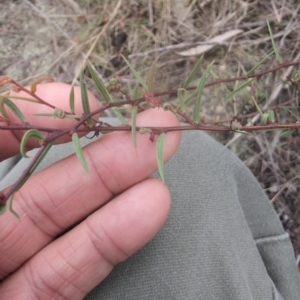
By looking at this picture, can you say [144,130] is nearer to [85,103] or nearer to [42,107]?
[85,103]

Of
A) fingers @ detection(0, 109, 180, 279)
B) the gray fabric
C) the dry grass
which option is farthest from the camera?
the dry grass

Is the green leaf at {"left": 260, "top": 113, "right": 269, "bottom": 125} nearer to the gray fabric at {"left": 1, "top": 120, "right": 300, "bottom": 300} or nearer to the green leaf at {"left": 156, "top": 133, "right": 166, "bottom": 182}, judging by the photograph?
the green leaf at {"left": 156, "top": 133, "right": 166, "bottom": 182}

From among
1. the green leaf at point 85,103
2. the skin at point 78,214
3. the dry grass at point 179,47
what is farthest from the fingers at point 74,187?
the dry grass at point 179,47

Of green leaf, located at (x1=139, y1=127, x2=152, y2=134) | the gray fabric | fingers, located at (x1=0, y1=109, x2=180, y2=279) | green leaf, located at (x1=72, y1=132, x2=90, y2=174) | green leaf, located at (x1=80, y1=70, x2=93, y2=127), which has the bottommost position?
the gray fabric

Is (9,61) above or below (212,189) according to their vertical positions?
above

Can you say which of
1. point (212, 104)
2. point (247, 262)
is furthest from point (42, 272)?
point (212, 104)

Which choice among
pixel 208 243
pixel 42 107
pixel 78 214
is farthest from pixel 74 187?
pixel 208 243

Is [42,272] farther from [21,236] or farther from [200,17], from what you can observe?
[200,17]

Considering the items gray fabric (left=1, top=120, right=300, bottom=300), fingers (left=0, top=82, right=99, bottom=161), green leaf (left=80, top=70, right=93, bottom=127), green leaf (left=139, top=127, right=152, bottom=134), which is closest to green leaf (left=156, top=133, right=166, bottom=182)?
green leaf (left=139, top=127, right=152, bottom=134)

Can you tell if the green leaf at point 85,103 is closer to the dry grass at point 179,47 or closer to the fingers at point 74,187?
the fingers at point 74,187
